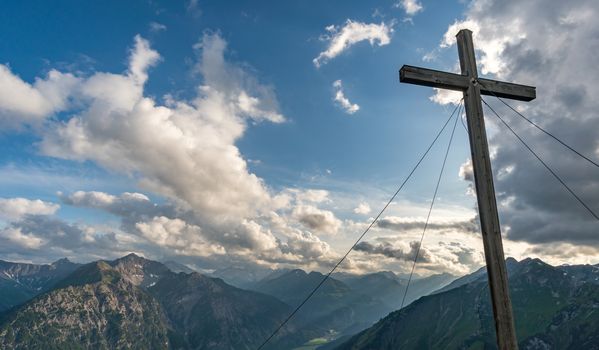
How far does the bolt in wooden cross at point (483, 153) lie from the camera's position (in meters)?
7.75

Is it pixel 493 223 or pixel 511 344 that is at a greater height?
pixel 493 223

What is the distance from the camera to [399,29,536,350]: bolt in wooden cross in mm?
7750

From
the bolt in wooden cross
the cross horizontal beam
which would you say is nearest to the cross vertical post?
the bolt in wooden cross

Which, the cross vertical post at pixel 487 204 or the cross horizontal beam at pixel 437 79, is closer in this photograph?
the cross vertical post at pixel 487 204

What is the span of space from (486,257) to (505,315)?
1.13m

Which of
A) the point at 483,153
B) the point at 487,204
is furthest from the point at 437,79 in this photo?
the point at 487,204

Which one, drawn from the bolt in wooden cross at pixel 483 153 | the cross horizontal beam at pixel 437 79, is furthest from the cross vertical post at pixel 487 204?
the cross horizontal beam at pixel 437 79

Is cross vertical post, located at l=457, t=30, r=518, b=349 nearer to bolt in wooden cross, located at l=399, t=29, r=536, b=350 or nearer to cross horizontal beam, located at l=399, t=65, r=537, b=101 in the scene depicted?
bolt in wooden cross, located at l=399, t=29, r=536, b=350

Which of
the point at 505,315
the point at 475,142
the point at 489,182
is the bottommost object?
the point at 505,315

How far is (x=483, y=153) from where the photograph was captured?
28.1 feet

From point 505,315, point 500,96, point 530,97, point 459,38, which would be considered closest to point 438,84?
point 459,38

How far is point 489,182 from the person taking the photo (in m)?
8.41

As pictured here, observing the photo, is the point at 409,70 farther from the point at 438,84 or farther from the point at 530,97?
the point at 530,97

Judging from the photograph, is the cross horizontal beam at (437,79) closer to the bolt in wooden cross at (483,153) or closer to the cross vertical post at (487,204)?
the bolt in wooden cross at (483,153)
